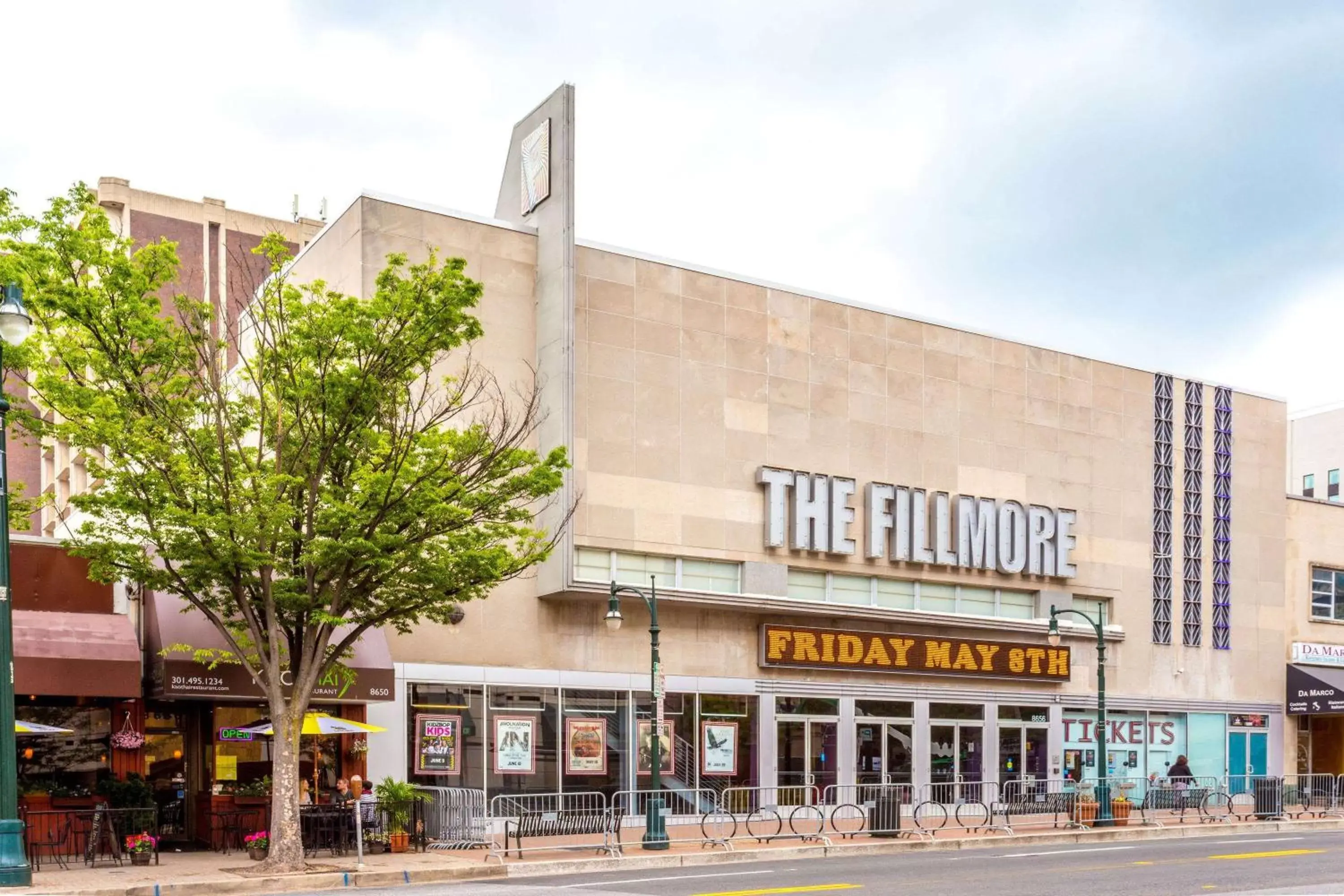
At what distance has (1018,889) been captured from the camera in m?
19.3

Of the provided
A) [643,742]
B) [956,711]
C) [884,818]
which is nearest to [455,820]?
[643,742]

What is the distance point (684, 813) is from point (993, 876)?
1294 cm

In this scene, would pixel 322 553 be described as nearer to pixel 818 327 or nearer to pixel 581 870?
pixel 581 870

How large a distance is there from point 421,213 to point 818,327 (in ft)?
36.7

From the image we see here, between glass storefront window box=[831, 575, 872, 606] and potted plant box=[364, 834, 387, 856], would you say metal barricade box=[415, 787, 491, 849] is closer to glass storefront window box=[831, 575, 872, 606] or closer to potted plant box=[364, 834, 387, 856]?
potted plant box=[364, 834, 387, 856]

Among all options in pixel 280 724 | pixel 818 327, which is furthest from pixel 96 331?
pixel 818 327

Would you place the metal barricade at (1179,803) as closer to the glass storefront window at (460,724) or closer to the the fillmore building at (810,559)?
the the fillmore building at (810,559)

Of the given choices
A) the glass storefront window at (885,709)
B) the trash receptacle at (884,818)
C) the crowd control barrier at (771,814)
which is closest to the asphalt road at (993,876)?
the trash receptacle at (884,818)

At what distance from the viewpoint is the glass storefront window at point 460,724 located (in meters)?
30.2

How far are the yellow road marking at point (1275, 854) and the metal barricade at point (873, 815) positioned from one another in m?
6.11

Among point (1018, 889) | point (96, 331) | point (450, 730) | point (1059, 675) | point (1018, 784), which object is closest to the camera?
point (1018, 889)

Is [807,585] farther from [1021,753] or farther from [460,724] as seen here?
[460,724]

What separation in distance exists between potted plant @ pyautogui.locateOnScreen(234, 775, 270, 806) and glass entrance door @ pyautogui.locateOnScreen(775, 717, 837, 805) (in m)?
12.8

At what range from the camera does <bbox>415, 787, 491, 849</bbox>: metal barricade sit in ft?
89.7
